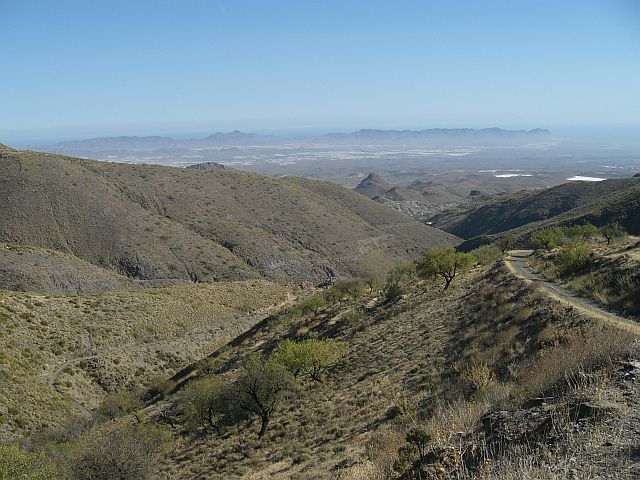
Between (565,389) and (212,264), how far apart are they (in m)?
67.7

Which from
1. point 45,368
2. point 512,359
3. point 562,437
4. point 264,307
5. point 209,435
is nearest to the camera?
point 562,437

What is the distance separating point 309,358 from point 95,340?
25353 millimetres

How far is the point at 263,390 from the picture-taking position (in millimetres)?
20453

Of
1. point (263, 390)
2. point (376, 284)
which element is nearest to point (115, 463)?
point (263, 390)

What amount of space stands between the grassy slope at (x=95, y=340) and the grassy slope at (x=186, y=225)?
53.3ft

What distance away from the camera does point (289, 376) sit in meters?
21.8

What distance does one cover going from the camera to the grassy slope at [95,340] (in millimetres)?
29828

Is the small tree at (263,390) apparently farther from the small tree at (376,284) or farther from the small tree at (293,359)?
the small tree at (376,284)

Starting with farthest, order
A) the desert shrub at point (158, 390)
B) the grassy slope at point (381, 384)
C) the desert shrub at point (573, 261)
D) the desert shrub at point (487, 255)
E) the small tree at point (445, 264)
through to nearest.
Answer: the desert shrub at point (487, 255)
the small tree at point (445, 264)
the desert shrub at point (158, 390)
the desert shrub at point (573, 261)
the grassy slope at point (381, 384)

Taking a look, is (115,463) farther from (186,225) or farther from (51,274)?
(186,225)

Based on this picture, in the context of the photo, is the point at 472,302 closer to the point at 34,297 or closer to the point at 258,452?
the point at 258,452

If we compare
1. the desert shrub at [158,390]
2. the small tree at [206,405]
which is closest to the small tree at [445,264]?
the small tree at [206,405]

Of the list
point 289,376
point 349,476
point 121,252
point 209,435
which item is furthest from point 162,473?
point 121,252

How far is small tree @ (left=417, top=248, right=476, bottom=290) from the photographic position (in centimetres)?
3591
